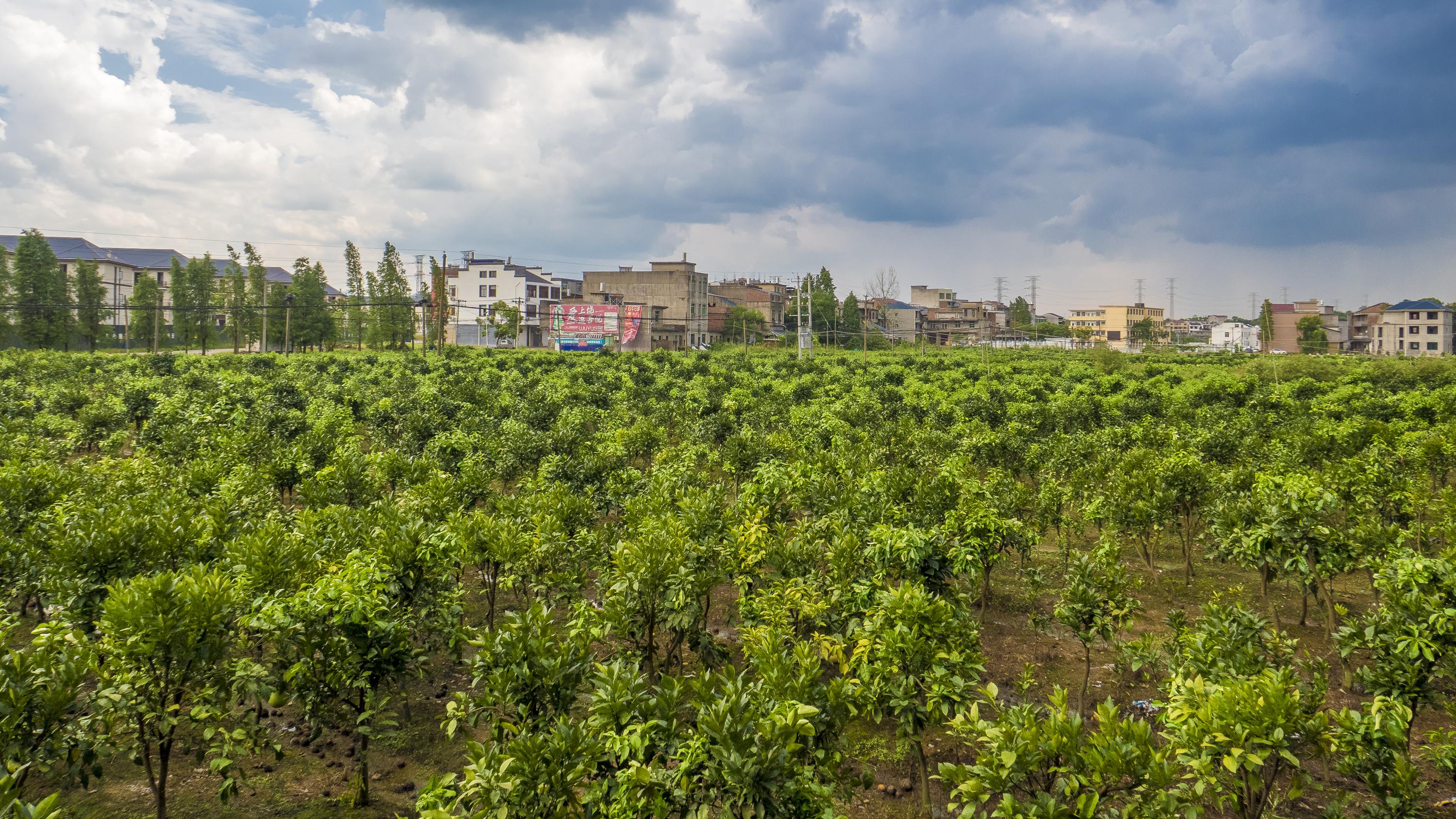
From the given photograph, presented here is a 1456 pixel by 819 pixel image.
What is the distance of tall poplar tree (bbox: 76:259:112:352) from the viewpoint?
217ft

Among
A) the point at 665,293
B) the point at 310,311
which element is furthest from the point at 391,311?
the point at 665,293

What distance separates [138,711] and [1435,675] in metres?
12.2

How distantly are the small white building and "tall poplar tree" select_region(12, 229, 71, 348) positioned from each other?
134924 millimetres

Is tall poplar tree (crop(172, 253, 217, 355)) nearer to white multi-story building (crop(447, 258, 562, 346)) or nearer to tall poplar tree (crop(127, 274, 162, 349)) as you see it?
tall poplar tree (crop(127, 274, 162, 349))

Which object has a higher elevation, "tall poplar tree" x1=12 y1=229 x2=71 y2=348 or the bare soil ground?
"tall poplar tree" x1=12 y1=229 x2=71 y2=348

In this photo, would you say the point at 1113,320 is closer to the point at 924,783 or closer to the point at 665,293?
the point at 665,293

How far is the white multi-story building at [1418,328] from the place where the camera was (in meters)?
91.0

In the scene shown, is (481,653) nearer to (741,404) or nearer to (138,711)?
(138,711)

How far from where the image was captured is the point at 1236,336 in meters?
134

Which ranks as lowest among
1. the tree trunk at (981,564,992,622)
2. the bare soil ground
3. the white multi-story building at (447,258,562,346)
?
the bare soil ground

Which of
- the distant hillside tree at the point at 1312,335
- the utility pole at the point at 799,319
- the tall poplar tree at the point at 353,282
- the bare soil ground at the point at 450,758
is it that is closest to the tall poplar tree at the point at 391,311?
Answer: the tall poplar tree at the point at 353,282

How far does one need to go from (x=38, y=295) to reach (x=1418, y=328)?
14540 centimetres

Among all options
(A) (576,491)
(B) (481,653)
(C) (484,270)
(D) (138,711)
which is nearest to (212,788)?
(D) (138,711)

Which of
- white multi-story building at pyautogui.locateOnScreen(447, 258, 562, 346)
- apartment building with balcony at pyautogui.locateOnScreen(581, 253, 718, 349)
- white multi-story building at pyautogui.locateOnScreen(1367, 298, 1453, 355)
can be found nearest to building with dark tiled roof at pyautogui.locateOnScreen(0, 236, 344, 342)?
white multi-story building at pyautogui.locateOnScreen(447, 258, 562, 346)
